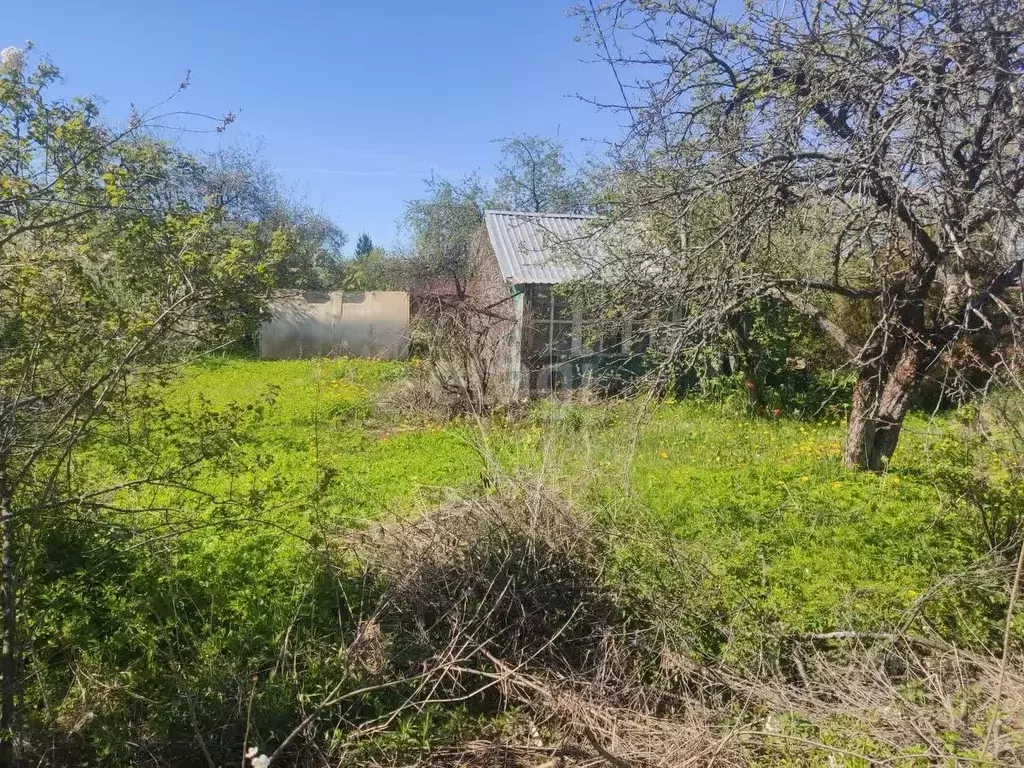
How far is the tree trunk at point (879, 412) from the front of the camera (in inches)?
245

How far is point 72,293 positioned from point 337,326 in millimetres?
15491

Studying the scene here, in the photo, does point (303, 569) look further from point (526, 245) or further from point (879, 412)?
point (526, 245)

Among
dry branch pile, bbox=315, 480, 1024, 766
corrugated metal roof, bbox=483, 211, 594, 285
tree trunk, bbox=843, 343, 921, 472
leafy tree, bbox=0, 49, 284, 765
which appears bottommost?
dry branch pile, bbox=315, 480, 1024, 766

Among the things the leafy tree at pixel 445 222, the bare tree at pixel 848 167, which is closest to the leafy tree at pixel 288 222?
the leafy tree at pixel 445 222

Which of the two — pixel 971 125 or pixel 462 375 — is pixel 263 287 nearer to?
pixel 971 125

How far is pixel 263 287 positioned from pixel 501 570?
2.02m

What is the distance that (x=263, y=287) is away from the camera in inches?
135

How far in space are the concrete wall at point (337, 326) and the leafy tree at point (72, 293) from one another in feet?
46.7

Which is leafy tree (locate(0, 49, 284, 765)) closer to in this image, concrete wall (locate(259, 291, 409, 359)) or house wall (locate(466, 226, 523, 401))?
house wall (locate(466, 226, 523, 401))

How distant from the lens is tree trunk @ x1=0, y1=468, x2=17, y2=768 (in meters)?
2.78

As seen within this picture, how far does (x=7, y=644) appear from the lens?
2814mm

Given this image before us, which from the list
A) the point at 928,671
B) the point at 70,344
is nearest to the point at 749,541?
the point at 928,671

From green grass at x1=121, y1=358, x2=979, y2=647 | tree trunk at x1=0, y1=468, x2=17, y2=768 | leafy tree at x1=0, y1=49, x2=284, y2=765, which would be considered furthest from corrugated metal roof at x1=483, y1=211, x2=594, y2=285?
tree trunk at x1=0, y1=468, x2=17, y2=768

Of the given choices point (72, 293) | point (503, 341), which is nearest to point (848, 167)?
point (72, 293)
